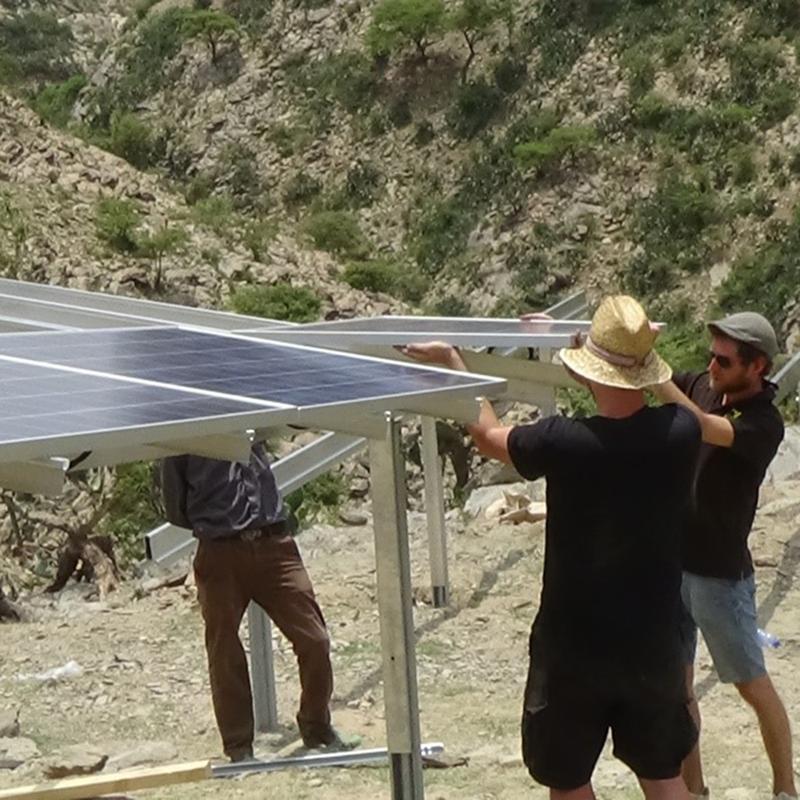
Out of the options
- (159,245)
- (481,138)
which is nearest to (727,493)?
→ (159,245)

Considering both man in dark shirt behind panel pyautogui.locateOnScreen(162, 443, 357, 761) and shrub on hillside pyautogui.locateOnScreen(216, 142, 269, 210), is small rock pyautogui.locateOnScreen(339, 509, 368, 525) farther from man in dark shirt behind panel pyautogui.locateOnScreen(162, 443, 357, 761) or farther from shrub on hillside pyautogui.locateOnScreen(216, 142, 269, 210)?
shrub on hillside pyautogui.locateOnScreen(216, 142, 269, 210)

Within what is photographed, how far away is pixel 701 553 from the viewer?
444 centimetres

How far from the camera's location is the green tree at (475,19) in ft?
113

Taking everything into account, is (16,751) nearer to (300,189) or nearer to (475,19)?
(300,189)

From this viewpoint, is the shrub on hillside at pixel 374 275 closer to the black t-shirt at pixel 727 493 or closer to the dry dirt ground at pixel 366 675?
the dry dirt ground at pixel 366 675

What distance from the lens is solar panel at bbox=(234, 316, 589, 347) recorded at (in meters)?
4.86

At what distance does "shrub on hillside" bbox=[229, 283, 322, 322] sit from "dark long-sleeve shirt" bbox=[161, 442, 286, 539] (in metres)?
12.7

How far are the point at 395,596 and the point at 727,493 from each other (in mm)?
1052

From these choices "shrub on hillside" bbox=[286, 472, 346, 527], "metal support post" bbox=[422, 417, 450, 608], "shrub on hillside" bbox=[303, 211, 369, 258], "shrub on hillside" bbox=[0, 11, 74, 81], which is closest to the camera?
"metal support post" bbox=[422, 417, 450, 608]

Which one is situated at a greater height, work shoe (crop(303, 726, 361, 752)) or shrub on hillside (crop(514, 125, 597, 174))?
shrub on hillside (crop(514, 125, 597, 174))

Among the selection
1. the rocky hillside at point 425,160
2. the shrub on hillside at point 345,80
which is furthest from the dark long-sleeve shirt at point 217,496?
the shrub on hillside at point 345,80

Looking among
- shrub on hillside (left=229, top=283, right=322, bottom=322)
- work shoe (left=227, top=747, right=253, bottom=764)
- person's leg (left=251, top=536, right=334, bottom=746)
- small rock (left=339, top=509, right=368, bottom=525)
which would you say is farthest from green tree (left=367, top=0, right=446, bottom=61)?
work shoe (left=227, top=747, right=253, bottom=764)

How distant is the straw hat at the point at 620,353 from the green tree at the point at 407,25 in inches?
1259

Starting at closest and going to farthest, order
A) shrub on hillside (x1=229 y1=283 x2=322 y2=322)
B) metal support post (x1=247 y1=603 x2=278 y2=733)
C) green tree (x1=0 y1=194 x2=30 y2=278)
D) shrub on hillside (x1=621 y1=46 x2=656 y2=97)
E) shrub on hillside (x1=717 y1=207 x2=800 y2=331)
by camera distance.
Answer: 1. metal support post (x1=247 y1=603 x2=278 y2=733)
2. green tree (x1=0 y1=194 x2=30 y2=278)
3. shrub on hillside (x1=229 y1=283 x2=322 y2=322)
4. shrub on hillside (x1=717 y1=207 x2=800 y2=331)
5. shrub on hillside (x1=621 y1=46 x2=656 y2=97)
